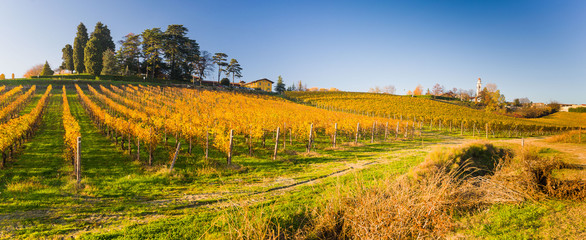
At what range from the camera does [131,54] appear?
57156 millimetres

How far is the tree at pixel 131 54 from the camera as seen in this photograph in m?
56.2

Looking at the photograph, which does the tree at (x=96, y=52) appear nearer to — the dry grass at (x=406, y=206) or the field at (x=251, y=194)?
the field at (x=251, y=194)

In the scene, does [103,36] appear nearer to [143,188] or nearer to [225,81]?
[225,81]

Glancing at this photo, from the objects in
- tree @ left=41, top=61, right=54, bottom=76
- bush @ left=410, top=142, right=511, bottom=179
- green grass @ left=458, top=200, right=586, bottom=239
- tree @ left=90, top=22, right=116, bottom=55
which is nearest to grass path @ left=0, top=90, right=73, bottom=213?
green grass @ left=458, top=200, right=586, bottom=239

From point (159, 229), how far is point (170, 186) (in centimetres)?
421

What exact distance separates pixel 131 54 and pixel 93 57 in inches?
313

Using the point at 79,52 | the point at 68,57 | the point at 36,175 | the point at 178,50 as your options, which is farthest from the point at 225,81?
the point at 36,175

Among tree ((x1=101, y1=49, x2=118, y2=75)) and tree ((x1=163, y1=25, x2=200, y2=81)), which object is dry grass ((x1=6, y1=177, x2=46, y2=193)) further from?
tree ((x1=101, y1=49, x2=118, y2=75))

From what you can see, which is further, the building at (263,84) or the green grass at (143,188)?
the building at (263,84)

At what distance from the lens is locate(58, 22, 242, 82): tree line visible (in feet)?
179

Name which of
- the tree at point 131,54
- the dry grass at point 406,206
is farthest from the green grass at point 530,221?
the tree at point 131,54

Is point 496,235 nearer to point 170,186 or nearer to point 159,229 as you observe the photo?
point 159,229

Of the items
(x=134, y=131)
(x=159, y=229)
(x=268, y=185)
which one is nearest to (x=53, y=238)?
(x=159, y=229)

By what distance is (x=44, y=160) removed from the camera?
12.6m
